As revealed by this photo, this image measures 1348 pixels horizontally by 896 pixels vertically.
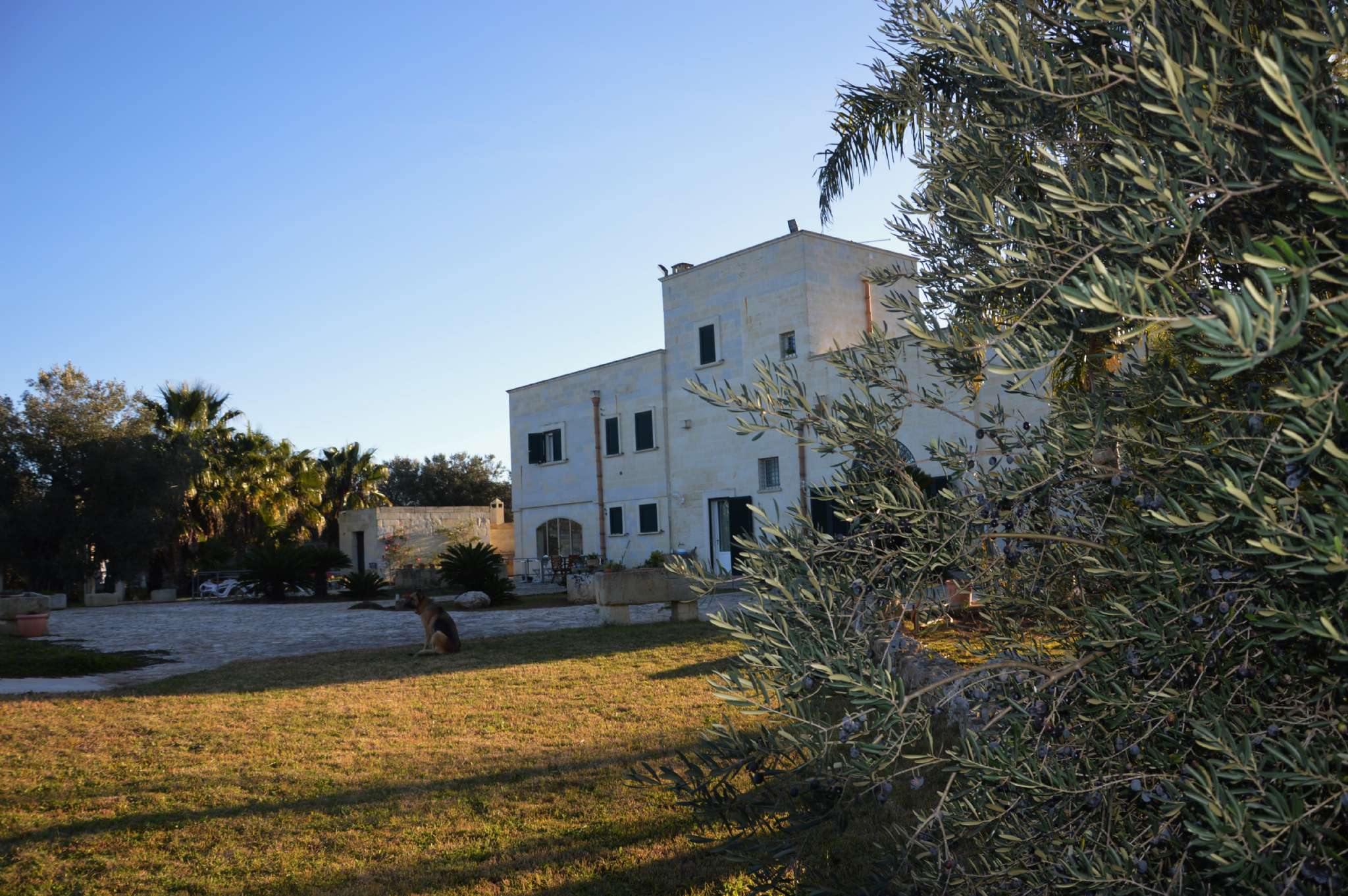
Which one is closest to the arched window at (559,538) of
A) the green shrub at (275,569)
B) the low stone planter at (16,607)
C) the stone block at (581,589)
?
the green shrub at (275,569)

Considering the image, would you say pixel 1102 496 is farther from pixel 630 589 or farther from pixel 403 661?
pixel 630 589

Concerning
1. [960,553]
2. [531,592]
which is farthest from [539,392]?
[960,553]

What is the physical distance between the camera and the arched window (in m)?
31.6

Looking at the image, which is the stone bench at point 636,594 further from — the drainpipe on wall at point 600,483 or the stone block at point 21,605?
the drainpipe on wall at point 600,483

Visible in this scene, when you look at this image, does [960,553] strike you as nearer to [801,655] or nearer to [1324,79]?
[801,655]

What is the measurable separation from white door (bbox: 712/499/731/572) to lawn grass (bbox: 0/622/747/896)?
1629 cm

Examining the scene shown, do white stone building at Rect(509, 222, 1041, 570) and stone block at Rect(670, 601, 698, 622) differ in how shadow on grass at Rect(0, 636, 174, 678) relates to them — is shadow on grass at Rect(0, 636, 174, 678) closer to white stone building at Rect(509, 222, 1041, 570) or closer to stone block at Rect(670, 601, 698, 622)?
stone block at Rect(670, 601, 698, 622)

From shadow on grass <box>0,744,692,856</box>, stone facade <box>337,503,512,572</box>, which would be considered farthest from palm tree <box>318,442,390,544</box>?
shadow on grass <box>0,744,692,856</box>

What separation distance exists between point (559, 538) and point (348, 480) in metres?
16.1

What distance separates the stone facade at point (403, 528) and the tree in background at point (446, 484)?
639 inches

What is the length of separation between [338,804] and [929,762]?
14.0ft

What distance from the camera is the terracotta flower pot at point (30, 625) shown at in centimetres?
1639

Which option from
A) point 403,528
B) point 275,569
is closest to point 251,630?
point 275,569

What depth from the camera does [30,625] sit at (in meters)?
16.4
